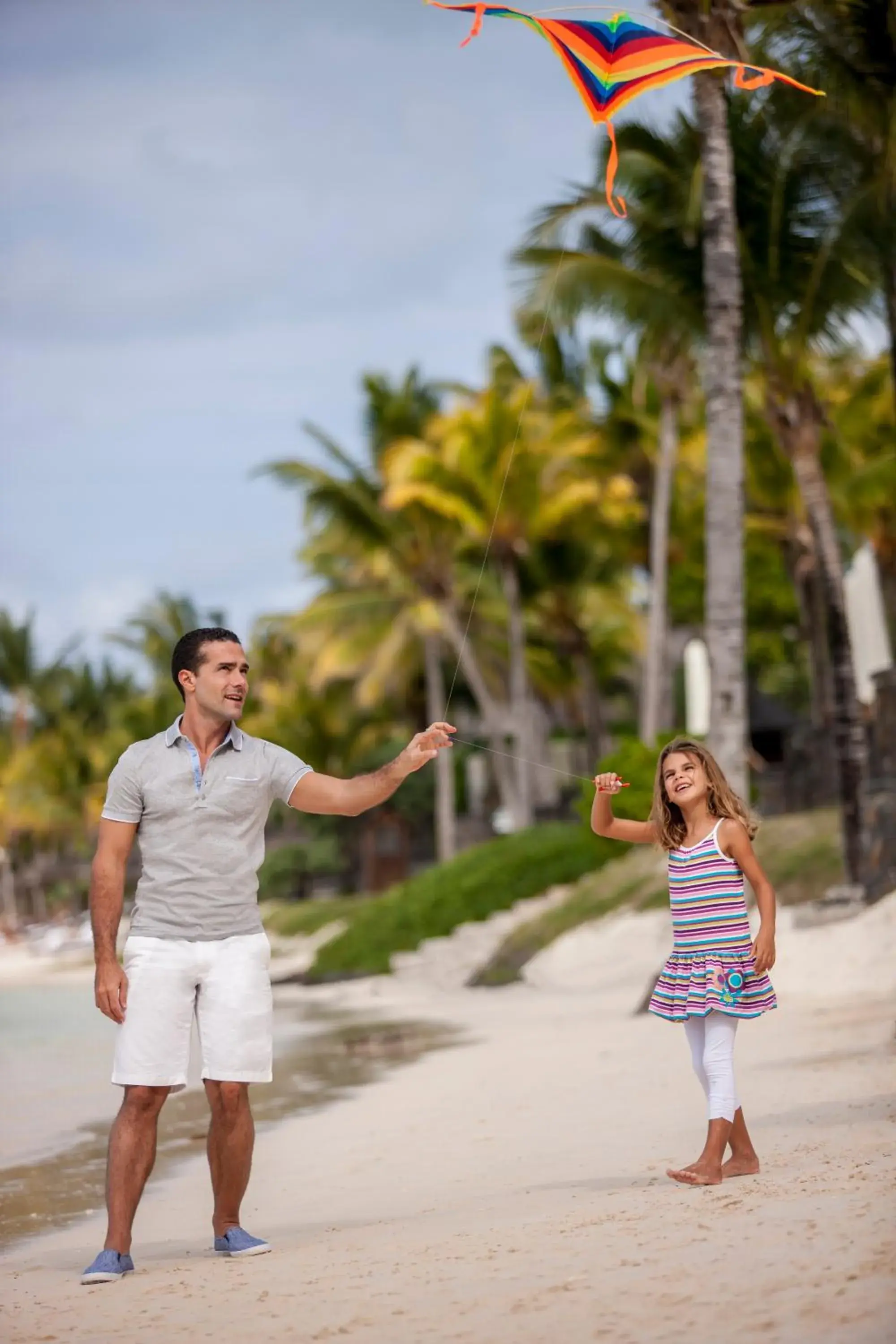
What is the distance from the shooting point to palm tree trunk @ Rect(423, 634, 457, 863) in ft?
96.5

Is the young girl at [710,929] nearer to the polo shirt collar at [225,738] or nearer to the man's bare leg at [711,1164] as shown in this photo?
the man's bare leg at [711,1164]

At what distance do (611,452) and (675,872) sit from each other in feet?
79.3

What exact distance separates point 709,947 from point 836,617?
36.1 ft

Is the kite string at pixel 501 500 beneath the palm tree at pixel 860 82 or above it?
beneath

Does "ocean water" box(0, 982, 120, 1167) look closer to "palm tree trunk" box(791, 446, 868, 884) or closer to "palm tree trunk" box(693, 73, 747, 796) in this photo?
"palm tree trunk" box(693, 73, 747, 796)

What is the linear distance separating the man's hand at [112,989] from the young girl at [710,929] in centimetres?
151

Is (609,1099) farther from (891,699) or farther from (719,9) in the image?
(891,699)

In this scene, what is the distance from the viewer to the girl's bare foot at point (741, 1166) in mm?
4680

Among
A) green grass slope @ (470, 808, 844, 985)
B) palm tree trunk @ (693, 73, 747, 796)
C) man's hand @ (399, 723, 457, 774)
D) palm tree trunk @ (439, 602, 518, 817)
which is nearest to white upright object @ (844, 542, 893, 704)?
green grass slope @ (470, 808, 844, 985)

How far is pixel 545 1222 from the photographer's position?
14.4 ft

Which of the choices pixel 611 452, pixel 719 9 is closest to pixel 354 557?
pixel 611 452

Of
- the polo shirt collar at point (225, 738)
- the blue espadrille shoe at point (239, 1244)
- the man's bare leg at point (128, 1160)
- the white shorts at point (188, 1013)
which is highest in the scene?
the polo shirt collar at point (225, 738)

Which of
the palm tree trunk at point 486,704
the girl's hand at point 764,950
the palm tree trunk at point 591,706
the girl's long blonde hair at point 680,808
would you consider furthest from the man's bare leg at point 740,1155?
the palm tree trunk at point 591,706

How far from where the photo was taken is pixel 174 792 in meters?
4.44
